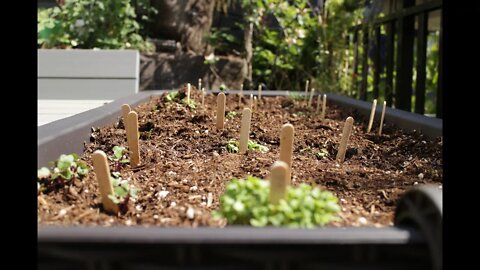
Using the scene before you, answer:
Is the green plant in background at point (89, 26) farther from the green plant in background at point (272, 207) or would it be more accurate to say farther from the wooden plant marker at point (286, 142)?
the green plant in background at point (272, 207)

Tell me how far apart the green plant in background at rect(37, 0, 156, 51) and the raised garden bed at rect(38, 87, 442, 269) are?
9.18ft

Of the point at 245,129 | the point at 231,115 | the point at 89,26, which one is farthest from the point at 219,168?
the point at 89,26

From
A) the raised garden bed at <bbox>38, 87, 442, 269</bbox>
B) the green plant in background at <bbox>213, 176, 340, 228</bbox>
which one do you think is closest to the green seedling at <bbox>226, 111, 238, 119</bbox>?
the raised garden bed at <bbox>38, 87, 442, 269</bbox>

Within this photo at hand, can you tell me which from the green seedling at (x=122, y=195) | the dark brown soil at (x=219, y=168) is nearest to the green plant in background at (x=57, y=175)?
the dark brown soil at (x=219, y=168)

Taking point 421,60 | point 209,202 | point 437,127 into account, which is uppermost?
point 421,60

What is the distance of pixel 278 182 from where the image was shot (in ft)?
3.07

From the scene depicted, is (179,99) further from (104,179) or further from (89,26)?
(89,26)

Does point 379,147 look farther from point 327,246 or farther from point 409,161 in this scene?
point 327,246

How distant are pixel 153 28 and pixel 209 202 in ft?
18.1

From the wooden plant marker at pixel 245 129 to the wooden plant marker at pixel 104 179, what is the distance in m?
0.69

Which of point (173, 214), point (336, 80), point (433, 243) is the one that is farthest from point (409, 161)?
point (336, 80)

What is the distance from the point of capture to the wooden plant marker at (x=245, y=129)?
6.13ft

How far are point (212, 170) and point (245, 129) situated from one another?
225 mm

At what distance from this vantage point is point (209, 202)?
1.50 metres
